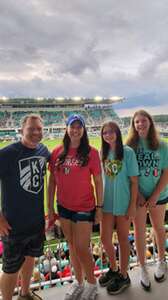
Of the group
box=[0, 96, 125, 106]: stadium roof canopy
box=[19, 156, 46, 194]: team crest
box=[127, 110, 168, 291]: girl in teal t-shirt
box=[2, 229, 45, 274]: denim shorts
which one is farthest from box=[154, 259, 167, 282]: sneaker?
box=[0, 96, 125, 106]: stadium roof canopy

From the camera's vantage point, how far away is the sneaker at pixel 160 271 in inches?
74.7

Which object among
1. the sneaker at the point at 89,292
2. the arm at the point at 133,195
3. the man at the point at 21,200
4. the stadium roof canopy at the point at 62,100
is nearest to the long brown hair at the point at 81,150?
the man at the point at 21,200

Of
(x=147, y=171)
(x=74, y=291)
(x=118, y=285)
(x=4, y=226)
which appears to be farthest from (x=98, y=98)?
(x=4, y=226)

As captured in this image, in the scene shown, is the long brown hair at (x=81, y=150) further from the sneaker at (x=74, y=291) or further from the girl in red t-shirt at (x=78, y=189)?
the sneaker at (x=74, y=291)

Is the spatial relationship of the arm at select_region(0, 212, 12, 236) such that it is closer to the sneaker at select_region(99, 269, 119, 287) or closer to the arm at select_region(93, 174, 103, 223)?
the arm at select_region(93, 174, 103, 223)

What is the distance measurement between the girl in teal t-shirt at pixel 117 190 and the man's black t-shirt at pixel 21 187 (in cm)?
52

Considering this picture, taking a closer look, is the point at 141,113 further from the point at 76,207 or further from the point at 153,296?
the point at 153,296

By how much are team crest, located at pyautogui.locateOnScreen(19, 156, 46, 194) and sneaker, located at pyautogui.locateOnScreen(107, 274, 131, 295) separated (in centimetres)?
96

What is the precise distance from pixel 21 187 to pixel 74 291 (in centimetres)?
90

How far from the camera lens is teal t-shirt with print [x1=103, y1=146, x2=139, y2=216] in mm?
1711

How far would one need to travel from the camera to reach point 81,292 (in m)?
1.71

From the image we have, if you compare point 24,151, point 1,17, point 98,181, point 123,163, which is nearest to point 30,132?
point 24,151

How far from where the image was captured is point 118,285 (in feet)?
5.91

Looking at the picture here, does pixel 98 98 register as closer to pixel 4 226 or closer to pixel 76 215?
pixel 76 215
